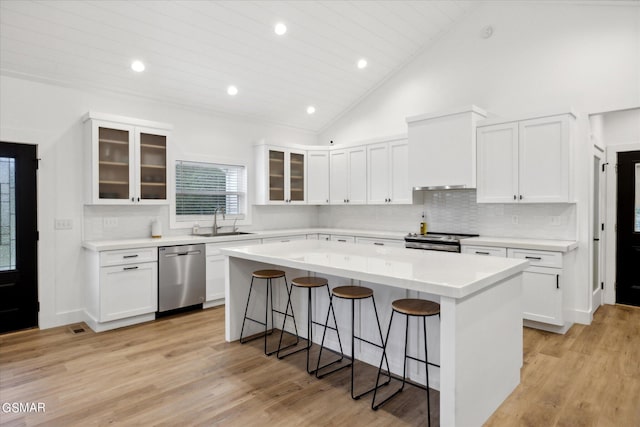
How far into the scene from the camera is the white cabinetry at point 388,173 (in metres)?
5.49

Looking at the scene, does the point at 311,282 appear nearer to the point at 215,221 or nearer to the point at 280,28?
the point at 215,221

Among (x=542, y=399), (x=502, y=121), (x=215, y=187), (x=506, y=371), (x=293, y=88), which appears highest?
(x=293, y=88)

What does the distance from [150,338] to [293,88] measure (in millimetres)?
3877

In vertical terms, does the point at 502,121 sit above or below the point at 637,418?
above

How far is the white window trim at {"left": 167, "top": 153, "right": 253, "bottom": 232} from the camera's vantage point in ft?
15.7

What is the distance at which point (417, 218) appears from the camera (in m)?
5.72

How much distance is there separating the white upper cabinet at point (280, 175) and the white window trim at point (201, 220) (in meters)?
0.16

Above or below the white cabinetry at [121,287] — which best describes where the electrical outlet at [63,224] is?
above

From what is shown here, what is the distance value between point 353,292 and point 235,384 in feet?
3.68

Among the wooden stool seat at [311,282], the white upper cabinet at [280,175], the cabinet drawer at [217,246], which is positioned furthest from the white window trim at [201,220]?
the wooden stool seat at [311,282]

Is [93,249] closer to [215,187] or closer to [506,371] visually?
[215,187]

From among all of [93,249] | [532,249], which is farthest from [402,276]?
[93,249]

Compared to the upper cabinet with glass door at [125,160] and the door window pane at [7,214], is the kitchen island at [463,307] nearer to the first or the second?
the upper cabinet with glass door at [125,160]

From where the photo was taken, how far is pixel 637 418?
93.0 inches
